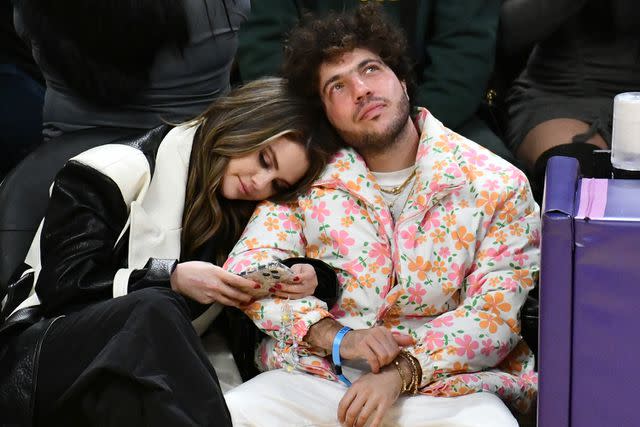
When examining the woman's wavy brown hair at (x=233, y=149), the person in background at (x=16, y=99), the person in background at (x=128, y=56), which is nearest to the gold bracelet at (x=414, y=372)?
the woman's wavy brown hair at (x=233, y=149)

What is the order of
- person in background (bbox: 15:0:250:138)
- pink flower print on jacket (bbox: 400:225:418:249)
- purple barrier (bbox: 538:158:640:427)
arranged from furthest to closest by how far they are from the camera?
person in background (bbox: 15:0:250:138), pink flower print on jacket (bbox: 400:225:418:249), purple barrier (bbox: 538:158:640:427)

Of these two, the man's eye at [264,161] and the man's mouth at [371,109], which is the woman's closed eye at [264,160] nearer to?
the man's eye at [264,161]

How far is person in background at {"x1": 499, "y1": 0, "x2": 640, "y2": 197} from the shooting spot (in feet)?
10.4

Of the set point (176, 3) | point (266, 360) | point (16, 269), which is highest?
point (176, 3)

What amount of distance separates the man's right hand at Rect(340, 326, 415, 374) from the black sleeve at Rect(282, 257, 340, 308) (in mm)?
132

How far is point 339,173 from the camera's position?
8.36ft

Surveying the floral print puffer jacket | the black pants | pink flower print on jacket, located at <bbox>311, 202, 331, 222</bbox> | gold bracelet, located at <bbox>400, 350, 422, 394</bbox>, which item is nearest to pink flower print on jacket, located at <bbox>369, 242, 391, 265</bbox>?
the floral print puffer jacket

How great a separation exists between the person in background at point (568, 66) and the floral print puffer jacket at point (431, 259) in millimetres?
698

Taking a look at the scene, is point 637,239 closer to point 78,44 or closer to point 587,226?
point 587,226

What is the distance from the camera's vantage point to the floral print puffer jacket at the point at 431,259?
237 centimetres

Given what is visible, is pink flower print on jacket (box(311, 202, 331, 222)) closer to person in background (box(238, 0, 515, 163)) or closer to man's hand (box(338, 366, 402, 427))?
man's hand (box(338, 366, 402, 427))

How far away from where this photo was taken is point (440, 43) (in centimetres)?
323

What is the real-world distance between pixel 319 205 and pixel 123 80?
0.60 metres

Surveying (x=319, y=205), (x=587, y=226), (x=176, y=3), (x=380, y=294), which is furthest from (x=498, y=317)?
(x=176, y=3)
